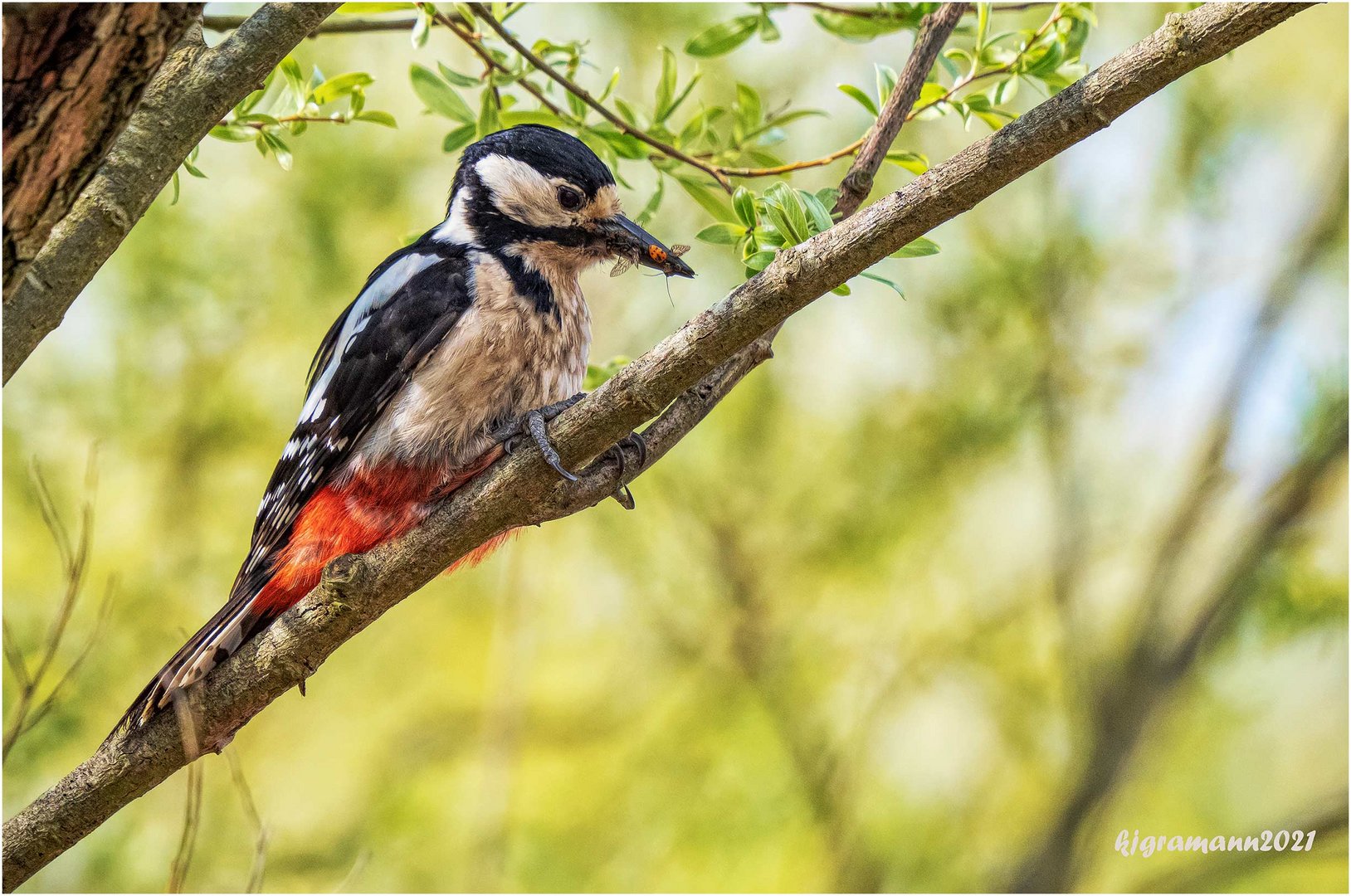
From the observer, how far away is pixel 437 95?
2816 mm

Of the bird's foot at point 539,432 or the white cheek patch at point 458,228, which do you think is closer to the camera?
the bird's foot at point 539,432

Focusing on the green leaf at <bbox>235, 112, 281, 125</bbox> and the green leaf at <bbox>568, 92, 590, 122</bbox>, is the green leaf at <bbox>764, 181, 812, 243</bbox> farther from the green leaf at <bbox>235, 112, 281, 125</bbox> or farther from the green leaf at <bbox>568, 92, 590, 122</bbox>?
the green leaf at <bbox>235, 112, 281, 125</bbox>

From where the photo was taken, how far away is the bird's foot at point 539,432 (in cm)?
198

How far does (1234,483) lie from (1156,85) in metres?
4.59

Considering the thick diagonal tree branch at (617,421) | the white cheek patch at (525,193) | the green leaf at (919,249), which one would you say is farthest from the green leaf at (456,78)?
the green leaf at (919,249)

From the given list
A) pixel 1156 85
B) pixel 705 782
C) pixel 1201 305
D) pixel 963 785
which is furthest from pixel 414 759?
pixel 1156 85

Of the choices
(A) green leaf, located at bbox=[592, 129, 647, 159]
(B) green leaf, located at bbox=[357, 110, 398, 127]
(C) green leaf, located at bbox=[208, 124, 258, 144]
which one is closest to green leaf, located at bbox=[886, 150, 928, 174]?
(A) green leaf, located at bbox=[592, 129, 647, 159]

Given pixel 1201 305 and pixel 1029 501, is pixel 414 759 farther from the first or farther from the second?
pixel 1201 305

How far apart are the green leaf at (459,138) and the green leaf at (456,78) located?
0.14 meters

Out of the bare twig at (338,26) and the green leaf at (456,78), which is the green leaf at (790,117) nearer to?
the green leaf at (456,78)

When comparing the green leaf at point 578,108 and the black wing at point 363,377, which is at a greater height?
the green leaf at point 578,108

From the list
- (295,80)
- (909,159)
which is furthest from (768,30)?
(295,80)

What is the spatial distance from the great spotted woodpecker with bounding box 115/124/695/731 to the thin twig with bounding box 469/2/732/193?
17 centimetres

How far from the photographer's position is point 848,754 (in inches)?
228
